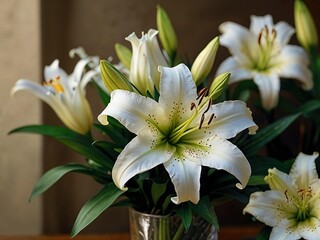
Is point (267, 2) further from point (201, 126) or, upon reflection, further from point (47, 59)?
point (201, 126)

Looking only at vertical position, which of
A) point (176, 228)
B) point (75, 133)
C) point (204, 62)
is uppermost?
point (204, 62)

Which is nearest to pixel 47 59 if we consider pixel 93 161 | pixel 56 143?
pixel 56 143

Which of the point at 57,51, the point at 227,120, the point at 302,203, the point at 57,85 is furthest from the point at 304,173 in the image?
the point at 57,51

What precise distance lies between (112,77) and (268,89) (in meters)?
0.36

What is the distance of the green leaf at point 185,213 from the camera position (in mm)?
837

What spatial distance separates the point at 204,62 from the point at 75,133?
0.23 meters

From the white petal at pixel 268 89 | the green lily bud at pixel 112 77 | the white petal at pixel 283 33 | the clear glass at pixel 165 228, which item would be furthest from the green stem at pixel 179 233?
the white petal at pixel 283 33

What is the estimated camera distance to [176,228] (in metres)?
0.91

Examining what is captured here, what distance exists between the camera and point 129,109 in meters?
0.81

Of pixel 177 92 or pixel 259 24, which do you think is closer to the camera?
pixel 177 92

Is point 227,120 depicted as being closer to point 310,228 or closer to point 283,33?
point 310,228

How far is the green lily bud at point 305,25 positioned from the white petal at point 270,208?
0.36 m

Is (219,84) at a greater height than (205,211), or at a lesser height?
greater

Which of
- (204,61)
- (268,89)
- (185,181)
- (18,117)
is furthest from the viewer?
(18,117)
